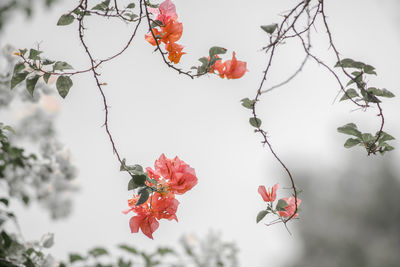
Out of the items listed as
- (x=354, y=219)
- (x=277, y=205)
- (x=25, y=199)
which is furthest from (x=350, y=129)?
(x=354, y=219)

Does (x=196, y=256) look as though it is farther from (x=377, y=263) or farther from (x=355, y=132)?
(x=377, y=263)

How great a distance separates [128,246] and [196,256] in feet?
1.92

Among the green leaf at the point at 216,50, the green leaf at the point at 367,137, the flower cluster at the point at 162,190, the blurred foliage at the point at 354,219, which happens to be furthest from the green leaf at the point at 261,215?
the blurred foliage at the point at 354,219

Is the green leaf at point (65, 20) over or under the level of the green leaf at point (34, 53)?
over

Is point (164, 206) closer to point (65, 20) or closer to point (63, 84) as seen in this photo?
point (63, 84)

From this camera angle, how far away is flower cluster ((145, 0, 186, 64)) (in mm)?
1000

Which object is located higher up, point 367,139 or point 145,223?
point 367,139

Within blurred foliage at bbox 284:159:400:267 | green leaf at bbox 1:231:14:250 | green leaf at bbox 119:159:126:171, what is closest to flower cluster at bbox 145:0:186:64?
green leaf at bbox 119:159:126:171

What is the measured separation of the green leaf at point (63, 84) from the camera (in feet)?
3.11

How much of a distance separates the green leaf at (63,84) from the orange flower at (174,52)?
266mm

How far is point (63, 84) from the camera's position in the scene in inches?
37.4

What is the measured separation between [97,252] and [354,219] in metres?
13.7

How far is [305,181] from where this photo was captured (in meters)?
15.4

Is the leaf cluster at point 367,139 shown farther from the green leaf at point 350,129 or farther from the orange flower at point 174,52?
the orange flower at point 174,52
